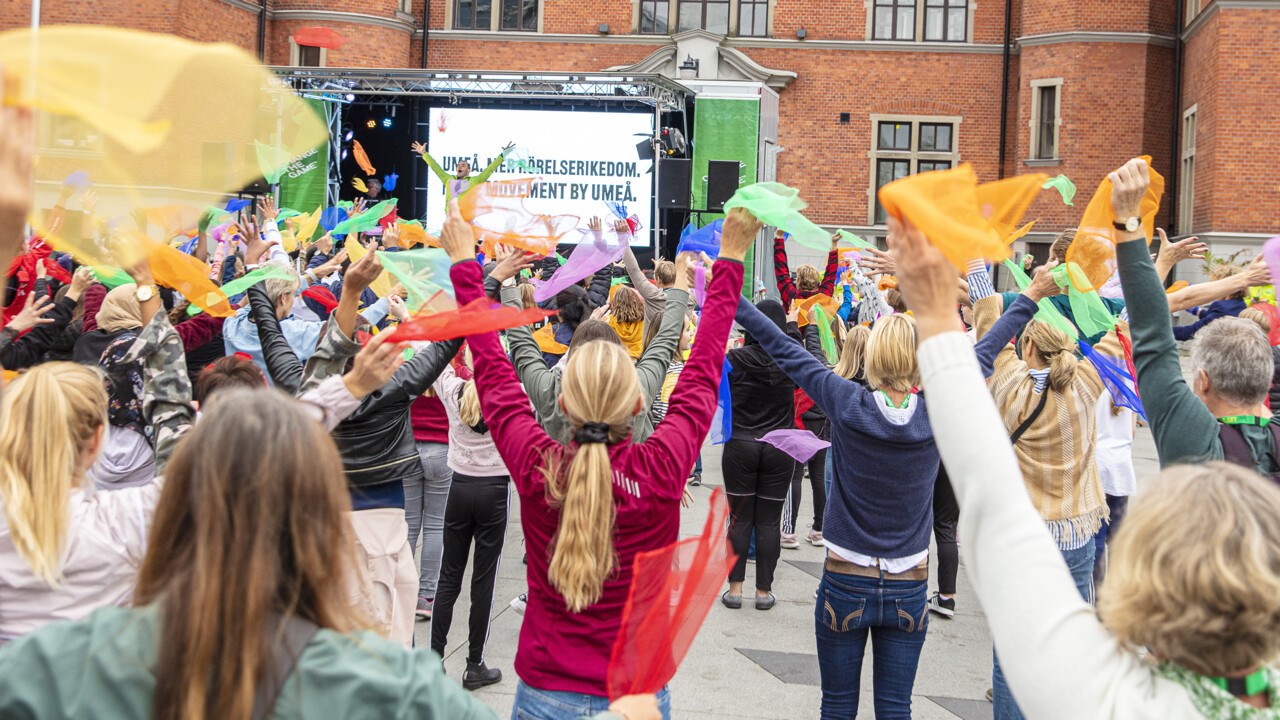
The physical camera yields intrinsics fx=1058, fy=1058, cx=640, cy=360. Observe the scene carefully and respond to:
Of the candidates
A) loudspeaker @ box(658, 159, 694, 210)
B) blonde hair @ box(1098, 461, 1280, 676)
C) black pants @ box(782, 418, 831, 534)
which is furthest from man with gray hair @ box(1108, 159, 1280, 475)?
loudspeaker @ box(658, 159, 694, 210)

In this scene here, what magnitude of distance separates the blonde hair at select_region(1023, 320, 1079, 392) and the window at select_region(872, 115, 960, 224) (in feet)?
70.4

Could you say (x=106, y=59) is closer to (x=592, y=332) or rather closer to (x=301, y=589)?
(x=301, y=589)

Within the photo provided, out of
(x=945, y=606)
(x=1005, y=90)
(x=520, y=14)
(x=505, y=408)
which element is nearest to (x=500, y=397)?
(x=505, y=408)

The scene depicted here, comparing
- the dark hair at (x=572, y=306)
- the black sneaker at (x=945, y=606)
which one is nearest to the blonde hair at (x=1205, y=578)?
the black sneaker at (x=945, y=606)

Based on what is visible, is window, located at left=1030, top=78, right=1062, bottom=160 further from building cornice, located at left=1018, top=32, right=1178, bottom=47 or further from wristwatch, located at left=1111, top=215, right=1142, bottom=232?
wristwatch, located at left=1111, top=215, right=1142, bottom=232

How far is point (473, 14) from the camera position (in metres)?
27.0

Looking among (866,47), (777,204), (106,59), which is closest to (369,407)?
(777,204)

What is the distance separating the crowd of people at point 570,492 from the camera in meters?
1.43

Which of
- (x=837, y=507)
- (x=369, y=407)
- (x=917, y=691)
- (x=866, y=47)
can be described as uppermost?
(x=866, y=47)

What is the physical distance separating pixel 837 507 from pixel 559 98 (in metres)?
14.6

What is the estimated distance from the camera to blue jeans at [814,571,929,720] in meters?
3.77

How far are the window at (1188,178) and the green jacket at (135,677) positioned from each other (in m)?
24.4

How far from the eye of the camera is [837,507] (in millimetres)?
3930

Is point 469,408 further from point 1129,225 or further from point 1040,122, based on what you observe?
point 1040,122
